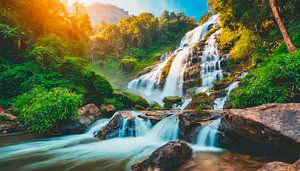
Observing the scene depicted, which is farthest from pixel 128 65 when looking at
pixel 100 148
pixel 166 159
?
pixel 166 159

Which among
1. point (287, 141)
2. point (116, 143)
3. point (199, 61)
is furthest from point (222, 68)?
point (287, 141)

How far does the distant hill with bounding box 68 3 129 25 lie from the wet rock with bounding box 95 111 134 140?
14897 cm

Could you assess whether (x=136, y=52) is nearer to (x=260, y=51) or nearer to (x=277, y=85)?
(x=260, y=51)

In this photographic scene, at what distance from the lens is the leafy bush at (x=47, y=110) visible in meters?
8.31

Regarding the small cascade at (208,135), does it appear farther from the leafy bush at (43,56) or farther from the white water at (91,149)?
the leafy bush at (43,56)

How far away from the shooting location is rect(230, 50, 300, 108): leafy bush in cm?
593

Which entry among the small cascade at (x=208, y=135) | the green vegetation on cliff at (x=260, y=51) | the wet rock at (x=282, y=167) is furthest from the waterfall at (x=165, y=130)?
the wet rock at (x=282, y=167)

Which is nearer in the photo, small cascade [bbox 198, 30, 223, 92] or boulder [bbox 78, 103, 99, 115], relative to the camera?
boulder [bbox 78, 103, 99, 115]

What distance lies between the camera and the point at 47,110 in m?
8.43

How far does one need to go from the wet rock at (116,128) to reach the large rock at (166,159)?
4.14 meters

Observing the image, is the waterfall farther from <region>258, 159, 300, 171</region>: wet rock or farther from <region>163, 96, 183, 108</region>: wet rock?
<region>163, 96, 183, 108</region>: wet rock

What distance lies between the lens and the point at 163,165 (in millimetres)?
4047

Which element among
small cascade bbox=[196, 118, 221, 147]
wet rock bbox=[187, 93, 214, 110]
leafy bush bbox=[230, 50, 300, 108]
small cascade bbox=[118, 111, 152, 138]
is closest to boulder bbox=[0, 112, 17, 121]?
small cascade bbox=[118, 111, 152, 138]

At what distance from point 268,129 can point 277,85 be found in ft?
8.54
